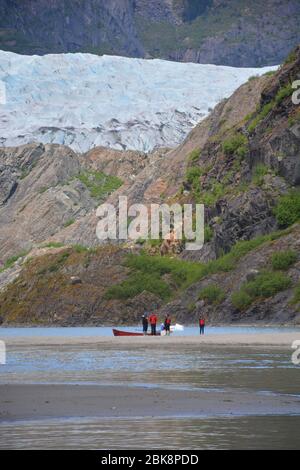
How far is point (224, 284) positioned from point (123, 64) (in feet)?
335

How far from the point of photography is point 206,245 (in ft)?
351

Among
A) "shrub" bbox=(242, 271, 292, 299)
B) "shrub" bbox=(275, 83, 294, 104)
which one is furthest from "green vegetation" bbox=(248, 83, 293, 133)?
"shrub" bbox=(242, 271, 292, 299)

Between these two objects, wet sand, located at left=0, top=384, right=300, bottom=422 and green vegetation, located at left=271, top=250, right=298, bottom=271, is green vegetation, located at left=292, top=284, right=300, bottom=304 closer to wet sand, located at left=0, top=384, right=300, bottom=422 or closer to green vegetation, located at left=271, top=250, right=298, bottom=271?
green vegetation, located at left=271, top=250, right=298, bottom=271

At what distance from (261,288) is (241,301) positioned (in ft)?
6.39

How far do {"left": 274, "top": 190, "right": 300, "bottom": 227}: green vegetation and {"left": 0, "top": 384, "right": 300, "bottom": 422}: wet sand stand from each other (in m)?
60.5

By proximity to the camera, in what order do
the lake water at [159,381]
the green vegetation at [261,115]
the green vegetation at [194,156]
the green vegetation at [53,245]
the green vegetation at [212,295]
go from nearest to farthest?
the lake water at [159,381] → the green vegetation at [212,295] → the green vegetation at [261,115] → the green vegetation at [194,156] → the green vegetation at [53,245]

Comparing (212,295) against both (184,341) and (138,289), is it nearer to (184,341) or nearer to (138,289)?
(138,289)

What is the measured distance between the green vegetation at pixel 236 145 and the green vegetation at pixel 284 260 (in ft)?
93.4

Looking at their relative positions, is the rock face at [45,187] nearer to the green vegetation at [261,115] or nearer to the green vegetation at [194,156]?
the green vegetation at [194,156]

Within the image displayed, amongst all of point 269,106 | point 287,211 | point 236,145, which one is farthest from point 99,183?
point 287,211

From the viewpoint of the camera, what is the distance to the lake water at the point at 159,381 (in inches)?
936

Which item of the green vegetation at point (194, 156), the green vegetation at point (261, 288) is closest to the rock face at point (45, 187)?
the green vegetation at point (194, 156)

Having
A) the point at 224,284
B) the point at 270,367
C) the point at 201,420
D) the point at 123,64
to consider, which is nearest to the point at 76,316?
the point at 224,284
